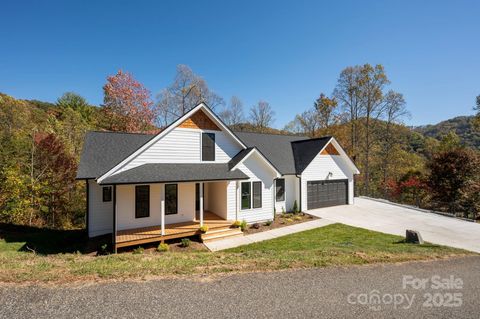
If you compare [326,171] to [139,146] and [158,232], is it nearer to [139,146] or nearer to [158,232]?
[158,232]

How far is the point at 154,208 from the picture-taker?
1191 centimetres

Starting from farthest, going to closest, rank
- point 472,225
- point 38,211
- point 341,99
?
1. point 341,99
2. point 38,211
3. point 472,225

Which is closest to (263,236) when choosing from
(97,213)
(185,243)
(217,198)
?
(217,198)

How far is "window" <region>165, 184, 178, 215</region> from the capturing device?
12.2m

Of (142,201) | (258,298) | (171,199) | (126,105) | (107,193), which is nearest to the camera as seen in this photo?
(258,298)

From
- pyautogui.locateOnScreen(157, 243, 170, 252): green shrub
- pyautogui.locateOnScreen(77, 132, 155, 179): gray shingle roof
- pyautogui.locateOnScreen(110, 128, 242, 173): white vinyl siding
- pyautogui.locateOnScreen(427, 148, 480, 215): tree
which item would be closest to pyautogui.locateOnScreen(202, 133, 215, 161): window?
pyautogui.locateOnScreen(110, 128, 242, 173): white vinyl siding

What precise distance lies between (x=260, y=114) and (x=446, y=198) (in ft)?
86.7

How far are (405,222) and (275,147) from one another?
32.8ft

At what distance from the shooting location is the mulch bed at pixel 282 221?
13.1 metres

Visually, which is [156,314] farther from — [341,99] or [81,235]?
[341,99]

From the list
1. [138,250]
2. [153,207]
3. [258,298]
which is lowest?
[138,250]

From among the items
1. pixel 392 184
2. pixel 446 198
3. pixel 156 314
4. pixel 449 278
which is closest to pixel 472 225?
pixel 446 198

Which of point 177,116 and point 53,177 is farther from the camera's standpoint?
point 177,116

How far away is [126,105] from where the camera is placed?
28688mm
